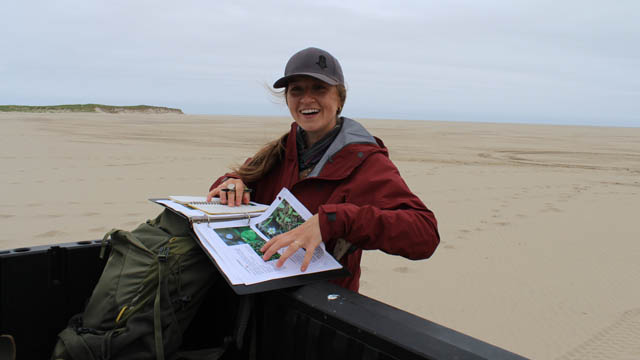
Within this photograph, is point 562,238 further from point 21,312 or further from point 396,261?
point 21,312

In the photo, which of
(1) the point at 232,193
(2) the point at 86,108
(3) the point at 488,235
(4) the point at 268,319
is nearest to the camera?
(4) the point at 268,319

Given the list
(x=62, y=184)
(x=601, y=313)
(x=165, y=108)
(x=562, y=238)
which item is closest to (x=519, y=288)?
(x=601, y=313)

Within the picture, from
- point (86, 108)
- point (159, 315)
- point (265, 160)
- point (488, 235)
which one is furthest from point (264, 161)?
point (86, 108)

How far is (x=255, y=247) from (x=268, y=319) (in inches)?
10.4

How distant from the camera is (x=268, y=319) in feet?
4.90

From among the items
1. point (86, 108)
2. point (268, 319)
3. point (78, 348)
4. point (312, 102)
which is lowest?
point (78, 348)

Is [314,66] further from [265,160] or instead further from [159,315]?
[159,315]

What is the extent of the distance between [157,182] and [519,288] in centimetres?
670

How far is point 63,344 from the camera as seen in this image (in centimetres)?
150

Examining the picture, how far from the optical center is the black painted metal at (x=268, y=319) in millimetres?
1059

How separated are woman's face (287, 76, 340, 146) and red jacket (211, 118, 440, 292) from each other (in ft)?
0.33

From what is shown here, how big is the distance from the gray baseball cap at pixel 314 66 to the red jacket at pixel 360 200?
0.25 m

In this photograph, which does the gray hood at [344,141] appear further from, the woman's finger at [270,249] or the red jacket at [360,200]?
the woman's finger at [270,249]

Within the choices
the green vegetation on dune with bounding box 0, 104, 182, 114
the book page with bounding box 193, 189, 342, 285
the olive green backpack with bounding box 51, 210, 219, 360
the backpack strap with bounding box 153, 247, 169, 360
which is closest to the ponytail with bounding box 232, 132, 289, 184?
the book page with bounding box 193, 189, 342, 285
